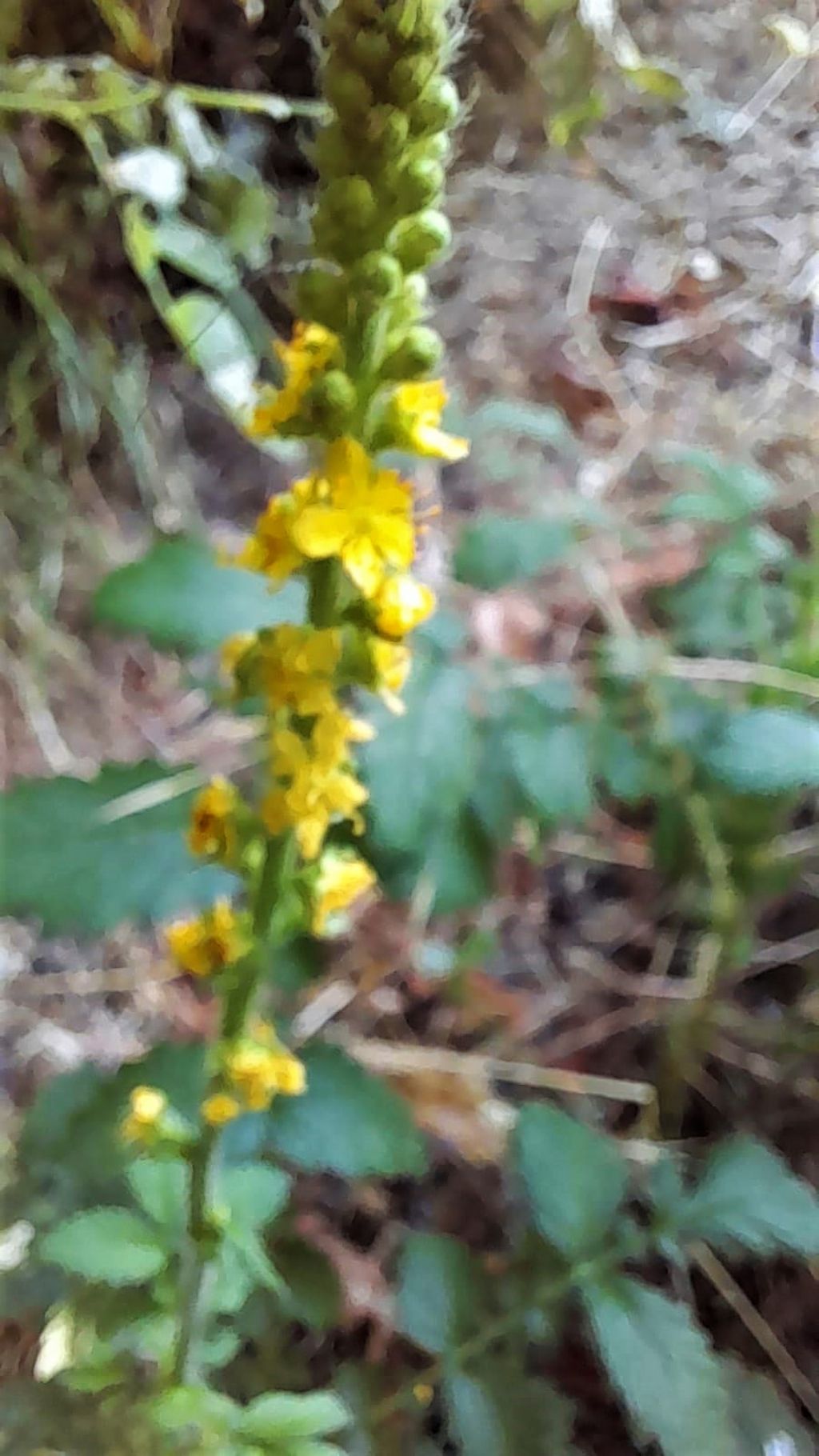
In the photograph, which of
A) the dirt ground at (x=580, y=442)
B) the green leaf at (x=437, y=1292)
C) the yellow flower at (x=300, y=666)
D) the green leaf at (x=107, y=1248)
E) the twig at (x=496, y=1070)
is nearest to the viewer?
the yellow flower at (x=300, y=666)

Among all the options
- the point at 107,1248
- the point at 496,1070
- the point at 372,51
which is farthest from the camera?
the point at 496,1070

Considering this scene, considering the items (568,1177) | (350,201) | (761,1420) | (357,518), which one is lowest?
(761,1420)

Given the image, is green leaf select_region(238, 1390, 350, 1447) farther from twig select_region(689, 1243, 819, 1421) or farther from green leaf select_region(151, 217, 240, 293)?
green leaf select_region(151, 217, 240, 293)

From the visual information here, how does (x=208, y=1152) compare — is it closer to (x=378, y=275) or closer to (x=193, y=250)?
(x=378, y=275)

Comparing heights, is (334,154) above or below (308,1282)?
above

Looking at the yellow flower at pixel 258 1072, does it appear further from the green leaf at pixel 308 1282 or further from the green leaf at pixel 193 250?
the green leaf at pixel 193 250

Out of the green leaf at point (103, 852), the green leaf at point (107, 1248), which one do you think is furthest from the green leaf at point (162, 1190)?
the green leaf at point (103, 852)

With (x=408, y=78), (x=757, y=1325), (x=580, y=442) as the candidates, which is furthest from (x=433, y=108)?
(x=757, y=1325)

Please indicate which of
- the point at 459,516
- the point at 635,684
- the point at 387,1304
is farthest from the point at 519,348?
the point at 387,1304
